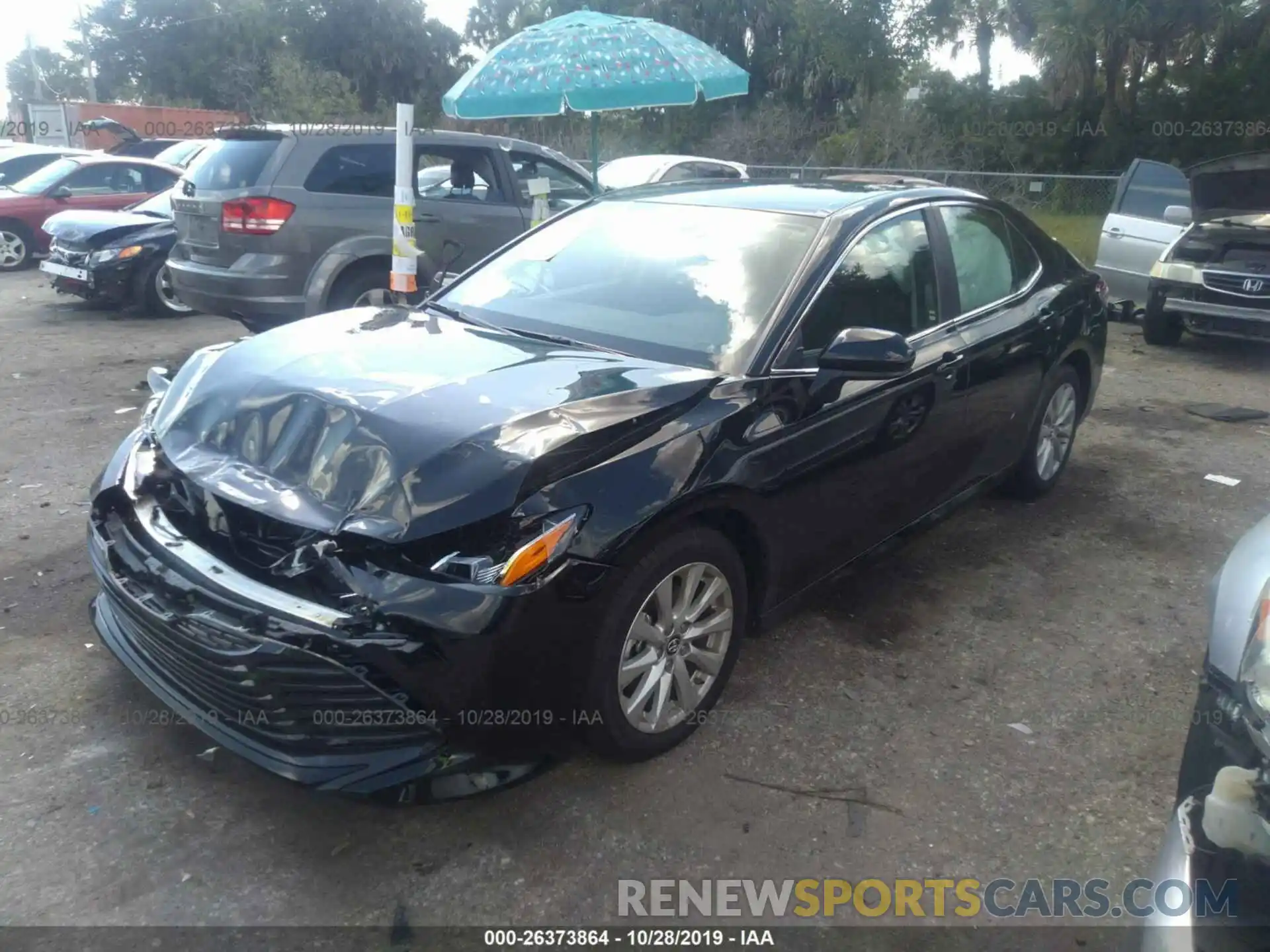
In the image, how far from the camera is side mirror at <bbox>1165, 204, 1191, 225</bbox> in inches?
389

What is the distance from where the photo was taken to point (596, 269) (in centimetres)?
408

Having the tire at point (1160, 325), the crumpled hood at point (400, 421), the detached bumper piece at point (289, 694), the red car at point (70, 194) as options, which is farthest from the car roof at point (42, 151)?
the detached bumper piece at point (289, 694)

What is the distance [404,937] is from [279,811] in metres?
0.63

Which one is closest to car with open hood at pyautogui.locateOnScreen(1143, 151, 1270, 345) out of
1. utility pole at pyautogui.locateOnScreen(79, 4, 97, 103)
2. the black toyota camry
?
the black toyota camry

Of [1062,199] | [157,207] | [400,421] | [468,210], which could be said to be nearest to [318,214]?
[468,210]

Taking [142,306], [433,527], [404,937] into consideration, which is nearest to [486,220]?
[142,306]

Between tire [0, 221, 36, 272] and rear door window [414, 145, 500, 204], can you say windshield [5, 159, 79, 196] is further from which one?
rear door window [414, 145, 500, 204]

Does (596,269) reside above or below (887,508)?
above

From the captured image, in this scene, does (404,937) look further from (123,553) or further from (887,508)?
(887,508)

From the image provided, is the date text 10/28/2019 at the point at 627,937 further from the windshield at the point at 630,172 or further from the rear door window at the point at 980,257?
the windshield at the point at 630,172

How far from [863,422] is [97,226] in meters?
9.18

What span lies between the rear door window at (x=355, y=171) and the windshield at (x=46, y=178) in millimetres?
7641

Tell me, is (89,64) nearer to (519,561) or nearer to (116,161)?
(116,161)

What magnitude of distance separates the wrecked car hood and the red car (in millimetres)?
11707
